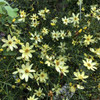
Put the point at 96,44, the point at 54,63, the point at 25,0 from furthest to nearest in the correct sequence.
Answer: the point at 25,0 → the point at 96,44 → the point at 54,63

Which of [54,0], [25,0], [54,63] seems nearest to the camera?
[54,63]

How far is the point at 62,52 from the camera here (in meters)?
1.62

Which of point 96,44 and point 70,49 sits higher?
point 96,44

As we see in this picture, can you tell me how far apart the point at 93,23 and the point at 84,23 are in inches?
5.5

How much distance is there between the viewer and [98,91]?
63.4 inches

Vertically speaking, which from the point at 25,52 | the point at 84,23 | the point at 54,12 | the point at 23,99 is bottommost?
the point at 23,99

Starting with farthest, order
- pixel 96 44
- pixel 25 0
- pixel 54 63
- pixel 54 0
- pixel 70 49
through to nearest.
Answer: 1. pixel 54 0
2. pixel 25 0
3. pixel 96 44
4. pixel 70 49
5. pixel 54 63

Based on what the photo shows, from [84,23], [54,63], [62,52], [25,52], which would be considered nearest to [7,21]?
[25,52]

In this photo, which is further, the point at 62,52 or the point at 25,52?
the point at 62,52

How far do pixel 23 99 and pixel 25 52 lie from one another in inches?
26.7

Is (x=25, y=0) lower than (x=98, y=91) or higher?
A: higher

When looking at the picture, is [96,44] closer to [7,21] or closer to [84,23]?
[84,23]

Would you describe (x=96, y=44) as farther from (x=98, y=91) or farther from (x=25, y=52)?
(x=25, y=52)

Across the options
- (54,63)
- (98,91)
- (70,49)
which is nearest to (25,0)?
(70,49)
